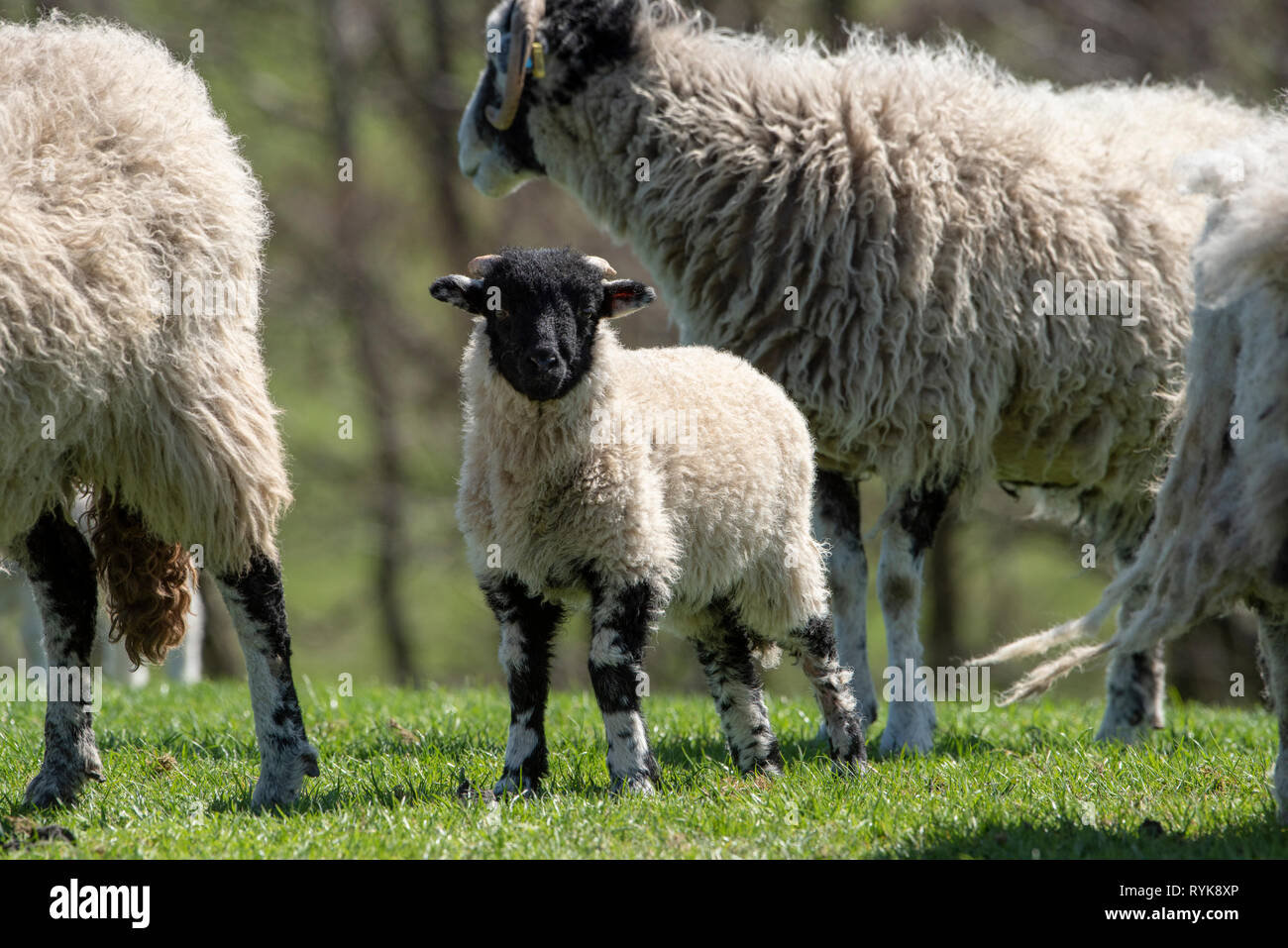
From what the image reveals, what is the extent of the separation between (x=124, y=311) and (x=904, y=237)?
3681 millimetres

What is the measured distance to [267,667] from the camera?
5.11 metres

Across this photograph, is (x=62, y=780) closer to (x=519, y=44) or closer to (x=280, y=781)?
(x=280, y=781)

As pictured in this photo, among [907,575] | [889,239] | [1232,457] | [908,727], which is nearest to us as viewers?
[1232,457]

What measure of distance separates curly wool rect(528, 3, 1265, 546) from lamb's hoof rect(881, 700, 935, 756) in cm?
107

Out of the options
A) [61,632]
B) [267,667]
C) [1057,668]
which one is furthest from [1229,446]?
[61,632]

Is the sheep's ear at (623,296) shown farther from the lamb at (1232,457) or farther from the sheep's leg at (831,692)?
the lamb at (1232,457)

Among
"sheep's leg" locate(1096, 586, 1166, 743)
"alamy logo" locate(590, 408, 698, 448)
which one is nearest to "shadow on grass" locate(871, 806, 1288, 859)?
"alamy logo" locate(590, 408, 698, 448)

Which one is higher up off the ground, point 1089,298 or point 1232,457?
point 1089,298

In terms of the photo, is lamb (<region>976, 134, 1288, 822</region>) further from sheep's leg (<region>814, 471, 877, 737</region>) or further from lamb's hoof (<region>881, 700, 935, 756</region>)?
sheep's leg (<region>814, 471, 877, 737</region>)
